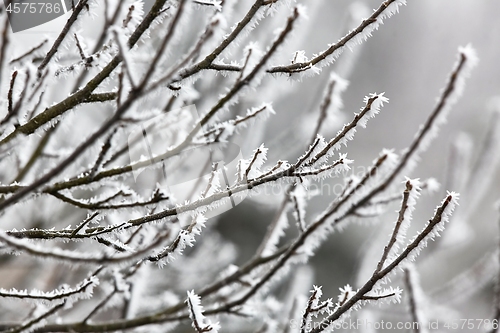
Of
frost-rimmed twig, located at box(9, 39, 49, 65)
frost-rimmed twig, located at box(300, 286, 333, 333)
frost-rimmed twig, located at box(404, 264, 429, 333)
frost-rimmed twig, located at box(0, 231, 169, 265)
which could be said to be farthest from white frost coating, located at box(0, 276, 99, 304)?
frost-rimmed twig, located at box(404, 264, 429, 333)

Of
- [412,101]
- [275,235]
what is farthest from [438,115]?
[412,101]

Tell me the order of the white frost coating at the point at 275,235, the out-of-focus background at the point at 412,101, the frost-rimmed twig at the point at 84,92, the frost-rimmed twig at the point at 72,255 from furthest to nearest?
1. the out-of-focus background at the point at 412,101
2. the white frost coating at the point at 275,235
3. the frost-rimmed twig at the point at 84,92
4. the frost-rimmed twig at the point at 72,255

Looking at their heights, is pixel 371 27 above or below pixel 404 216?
above

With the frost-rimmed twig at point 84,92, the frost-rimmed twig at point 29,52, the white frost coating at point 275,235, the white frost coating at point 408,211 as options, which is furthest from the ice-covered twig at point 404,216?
the frost-rimmed twig at point 29,52

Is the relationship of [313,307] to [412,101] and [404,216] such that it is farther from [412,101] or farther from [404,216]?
[412,101]

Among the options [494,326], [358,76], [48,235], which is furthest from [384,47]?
[48,235]

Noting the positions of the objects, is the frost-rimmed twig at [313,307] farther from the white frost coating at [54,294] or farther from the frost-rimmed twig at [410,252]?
the white frost coating at [54,294]

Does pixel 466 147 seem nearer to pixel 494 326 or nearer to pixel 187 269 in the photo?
pixel 494 326

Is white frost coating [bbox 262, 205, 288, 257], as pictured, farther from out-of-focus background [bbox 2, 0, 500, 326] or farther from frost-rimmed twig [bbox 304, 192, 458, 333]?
out-of-focus background [bbox 2, 0, 500, 326]
